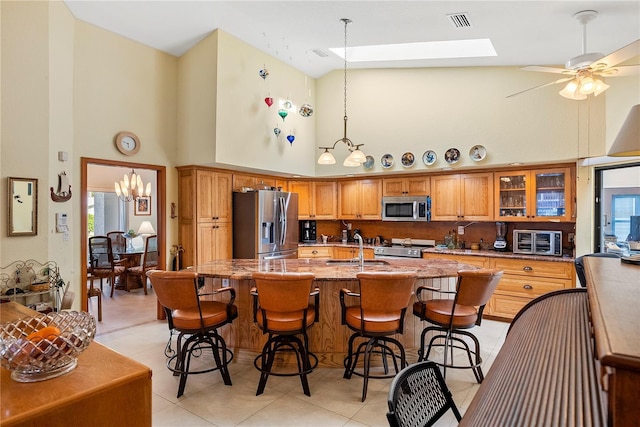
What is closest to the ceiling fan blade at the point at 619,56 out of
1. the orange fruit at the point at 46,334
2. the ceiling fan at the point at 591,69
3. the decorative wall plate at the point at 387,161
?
the ceiling fan at the point at 591,69

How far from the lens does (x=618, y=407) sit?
593 millimetres

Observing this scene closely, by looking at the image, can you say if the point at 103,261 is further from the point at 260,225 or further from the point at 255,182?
the point at 260,225

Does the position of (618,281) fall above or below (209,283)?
above

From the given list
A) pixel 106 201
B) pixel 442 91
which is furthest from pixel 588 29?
pixel 106 201

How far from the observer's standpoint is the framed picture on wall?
8.54 metres

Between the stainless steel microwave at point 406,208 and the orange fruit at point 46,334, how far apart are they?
204 inches

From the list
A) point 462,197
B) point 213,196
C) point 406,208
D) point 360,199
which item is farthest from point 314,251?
point 462,197

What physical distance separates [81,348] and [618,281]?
1825 millimetres

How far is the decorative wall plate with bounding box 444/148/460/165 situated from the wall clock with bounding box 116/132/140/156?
4.39 meters

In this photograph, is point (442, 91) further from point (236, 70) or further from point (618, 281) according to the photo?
point (618, 281)

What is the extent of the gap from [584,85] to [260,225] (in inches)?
161

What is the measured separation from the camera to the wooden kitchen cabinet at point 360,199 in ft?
20.4

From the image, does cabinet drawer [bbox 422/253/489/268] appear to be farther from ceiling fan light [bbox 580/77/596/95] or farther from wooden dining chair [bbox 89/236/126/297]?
wooden dining chair [bbox 89/236/126/297]

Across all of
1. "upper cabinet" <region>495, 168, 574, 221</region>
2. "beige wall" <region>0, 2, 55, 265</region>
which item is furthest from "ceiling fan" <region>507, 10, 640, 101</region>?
"beige wall" <region>0, 2, 55, 265</region>
